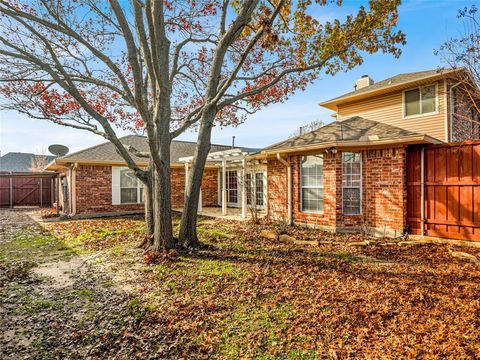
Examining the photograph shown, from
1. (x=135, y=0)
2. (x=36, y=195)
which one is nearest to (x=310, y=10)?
(x=135, y=0)

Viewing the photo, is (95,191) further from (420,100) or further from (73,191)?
(420,100)

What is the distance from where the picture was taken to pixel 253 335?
319 centimetres

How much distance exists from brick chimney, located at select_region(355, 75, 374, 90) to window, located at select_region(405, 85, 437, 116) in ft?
12.1

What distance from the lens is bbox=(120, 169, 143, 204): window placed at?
578 inches

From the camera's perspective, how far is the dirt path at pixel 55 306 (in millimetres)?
3148

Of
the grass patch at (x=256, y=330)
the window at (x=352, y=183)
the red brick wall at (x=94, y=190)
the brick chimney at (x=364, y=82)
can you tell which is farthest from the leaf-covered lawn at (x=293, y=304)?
the brick chimney at (x=364, y=82)

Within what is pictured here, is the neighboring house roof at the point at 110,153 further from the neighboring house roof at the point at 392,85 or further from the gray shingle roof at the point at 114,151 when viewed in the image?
the neighboring house roof at the point at 392,85

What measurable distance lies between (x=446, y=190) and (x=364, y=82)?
387 inches

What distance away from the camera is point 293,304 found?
154 inches

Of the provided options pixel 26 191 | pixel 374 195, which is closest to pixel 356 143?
pixel 374 195

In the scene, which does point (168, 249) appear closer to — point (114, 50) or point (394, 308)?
point (394, 308)

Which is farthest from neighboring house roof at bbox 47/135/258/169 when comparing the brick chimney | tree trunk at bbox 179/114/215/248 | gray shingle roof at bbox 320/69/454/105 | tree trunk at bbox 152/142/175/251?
the brick chimney

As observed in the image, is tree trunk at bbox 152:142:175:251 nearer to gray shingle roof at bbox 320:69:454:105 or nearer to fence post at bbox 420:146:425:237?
fence post at bbox 420:146:425:237

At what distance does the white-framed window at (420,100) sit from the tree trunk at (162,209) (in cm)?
1048
